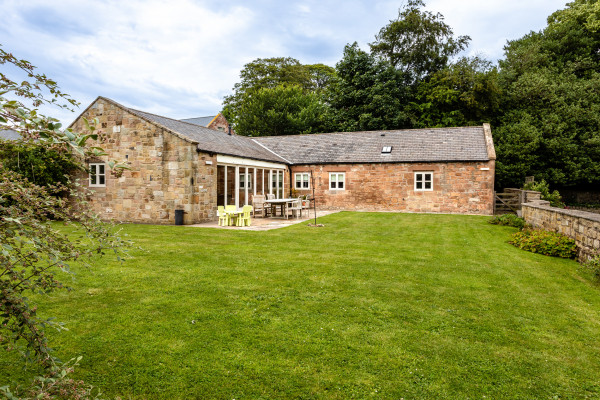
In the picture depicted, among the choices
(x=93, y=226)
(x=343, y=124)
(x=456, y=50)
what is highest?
(x=456, y=50)

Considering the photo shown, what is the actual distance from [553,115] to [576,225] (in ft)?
Answer: 71.6

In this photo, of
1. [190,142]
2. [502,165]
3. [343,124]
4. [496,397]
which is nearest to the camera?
[496,397]

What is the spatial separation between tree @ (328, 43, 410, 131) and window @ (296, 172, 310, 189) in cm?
1108

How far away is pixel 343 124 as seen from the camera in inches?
1293

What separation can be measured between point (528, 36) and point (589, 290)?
127 ft

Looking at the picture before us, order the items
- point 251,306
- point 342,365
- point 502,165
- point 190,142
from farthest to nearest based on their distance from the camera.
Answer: point 502,165 < point 190,142 < point 251,306 < point 342,365

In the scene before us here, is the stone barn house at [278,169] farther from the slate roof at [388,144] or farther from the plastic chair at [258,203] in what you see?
the plastic chair at [258,203]

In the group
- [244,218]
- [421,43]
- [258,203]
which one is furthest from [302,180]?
[421,43]

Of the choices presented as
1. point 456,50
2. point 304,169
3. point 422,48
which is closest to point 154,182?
point 304,169

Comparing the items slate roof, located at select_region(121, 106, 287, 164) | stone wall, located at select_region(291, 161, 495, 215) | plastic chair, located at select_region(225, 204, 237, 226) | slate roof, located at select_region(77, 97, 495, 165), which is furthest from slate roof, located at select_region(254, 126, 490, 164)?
plastic chair, located at select_region(225, 204, 237, 226)

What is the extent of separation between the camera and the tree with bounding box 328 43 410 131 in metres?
31.4

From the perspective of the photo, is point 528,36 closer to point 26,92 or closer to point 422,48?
point 422,48

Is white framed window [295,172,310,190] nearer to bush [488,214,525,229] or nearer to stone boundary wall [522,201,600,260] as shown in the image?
bush [488,214,525,229]

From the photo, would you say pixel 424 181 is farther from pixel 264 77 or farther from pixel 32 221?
pixel 264 77
